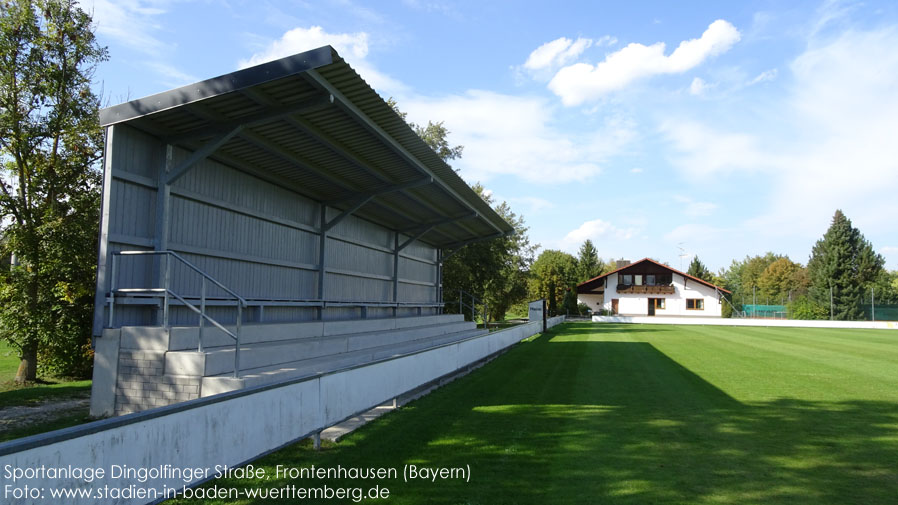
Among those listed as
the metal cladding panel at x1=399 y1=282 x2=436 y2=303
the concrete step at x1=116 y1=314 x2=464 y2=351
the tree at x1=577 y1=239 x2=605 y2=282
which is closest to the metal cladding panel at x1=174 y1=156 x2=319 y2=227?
the concrete step at x1=116 y1=314 x2=464 y2=351

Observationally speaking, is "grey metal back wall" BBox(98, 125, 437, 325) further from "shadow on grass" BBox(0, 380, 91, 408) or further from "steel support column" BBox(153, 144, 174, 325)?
"shadow on grass" BBox(0, 380, 91, 408)

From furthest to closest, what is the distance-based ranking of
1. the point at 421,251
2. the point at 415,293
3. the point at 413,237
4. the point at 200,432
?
the point at 421,251, the point at 415,293, the point at 413,237, the point at 200,432

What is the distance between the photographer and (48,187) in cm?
1341

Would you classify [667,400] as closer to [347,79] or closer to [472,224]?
[347,79]

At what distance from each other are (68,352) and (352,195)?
334 inches

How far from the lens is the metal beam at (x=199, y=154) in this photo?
9.25 meters

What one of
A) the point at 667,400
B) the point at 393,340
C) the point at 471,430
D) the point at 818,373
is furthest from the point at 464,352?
the point at 818,373

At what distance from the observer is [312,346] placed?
441 inches

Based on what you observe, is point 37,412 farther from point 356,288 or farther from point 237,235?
point 356,288

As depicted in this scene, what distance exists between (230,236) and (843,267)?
6960cm

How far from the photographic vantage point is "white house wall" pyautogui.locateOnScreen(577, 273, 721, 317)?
61.2m

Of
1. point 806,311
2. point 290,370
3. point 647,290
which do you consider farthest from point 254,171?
point 647,290

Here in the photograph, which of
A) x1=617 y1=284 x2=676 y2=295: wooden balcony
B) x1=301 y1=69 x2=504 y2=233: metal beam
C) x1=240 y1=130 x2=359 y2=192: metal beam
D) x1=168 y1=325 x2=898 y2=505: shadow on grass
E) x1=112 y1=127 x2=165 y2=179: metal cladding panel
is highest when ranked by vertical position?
x1=301 y1=69 x2=504 y2=233: metal beam

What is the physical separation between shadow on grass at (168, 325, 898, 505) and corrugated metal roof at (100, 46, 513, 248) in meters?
5.51
